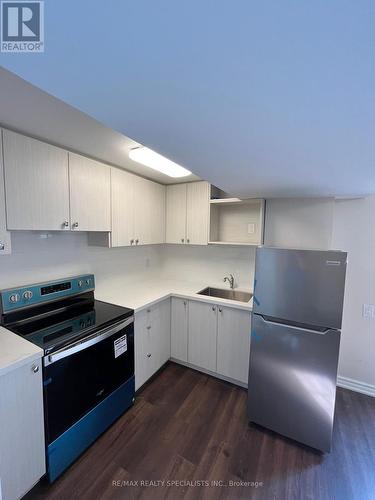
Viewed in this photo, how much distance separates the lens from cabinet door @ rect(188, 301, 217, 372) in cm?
235

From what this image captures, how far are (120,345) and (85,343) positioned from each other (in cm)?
37

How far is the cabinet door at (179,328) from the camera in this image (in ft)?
8.23

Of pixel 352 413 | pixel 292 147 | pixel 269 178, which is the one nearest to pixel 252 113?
pixel 292 147

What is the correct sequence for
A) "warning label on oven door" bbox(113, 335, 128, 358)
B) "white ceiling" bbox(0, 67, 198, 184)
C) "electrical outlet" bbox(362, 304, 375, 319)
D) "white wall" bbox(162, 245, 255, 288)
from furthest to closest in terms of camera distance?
"white wall" bbox(162, 245, 255, 288)
"electrical outlet" bbox(362, 304, 375, 319)
"warning label on oven door" bbox(113, 335, 128, 358)
"white ceiling" bbox(0, 67, 198, 184)

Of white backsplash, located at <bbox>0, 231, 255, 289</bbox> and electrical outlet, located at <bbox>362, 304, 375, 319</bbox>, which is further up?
white backsplash, located at <bbox>0, 231, 255, 289</bbox>

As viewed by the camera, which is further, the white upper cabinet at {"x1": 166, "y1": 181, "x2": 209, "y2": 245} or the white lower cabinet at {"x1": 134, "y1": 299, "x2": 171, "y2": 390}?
the white upper cabinet at {"x1": 166, "y1": 181, "x2": 209, "y2": 245}

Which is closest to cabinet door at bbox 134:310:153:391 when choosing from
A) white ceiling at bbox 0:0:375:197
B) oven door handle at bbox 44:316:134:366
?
oven door handle at bbox 44:316:134:366

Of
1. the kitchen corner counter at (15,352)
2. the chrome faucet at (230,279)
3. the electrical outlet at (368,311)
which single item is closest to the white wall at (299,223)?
the chrome faucet at (230,279)

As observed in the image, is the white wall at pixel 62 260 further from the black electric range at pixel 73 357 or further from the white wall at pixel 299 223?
the white wall at pixel 299 223

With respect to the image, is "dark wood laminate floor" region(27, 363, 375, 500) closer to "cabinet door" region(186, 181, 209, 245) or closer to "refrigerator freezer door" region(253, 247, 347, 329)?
"refrigerator freezer door" region(253, 247, 347, 329)

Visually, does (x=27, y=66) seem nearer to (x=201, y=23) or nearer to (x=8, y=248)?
(x=201, y=23)

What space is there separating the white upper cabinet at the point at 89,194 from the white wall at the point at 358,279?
2271 millimetres

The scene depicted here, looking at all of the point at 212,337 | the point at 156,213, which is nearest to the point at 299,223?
the point at 212,337

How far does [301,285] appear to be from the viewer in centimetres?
162
